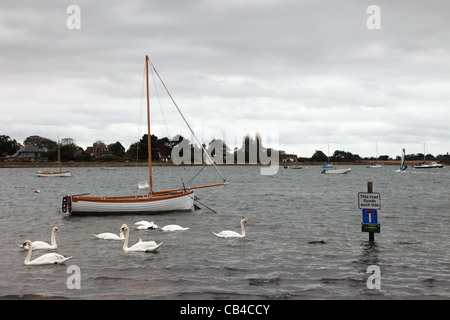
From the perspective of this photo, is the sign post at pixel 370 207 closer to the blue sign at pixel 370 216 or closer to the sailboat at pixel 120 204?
the blue sign at pixel 370 216

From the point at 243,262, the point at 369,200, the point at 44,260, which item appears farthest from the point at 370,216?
the point at 44,260

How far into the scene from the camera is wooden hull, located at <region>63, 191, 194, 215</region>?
1308 inches

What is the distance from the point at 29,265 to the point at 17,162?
652 feet

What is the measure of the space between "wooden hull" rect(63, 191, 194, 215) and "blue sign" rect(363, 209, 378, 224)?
18134mm

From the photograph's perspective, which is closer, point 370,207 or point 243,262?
point 243,262

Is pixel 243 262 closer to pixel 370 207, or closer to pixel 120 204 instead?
pixel 370 207

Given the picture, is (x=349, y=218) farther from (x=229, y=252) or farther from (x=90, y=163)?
(x=90, y=163)

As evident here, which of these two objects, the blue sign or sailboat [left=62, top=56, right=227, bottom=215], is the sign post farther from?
sailboat [left=62, top=56, right=227, bottom=215]

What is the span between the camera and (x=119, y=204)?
33.2m

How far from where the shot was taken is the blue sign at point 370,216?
64.4 ft

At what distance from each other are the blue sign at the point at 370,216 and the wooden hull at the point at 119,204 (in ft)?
59.5

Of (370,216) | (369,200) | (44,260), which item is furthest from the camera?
(370,216)

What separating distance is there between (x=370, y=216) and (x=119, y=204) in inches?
792
